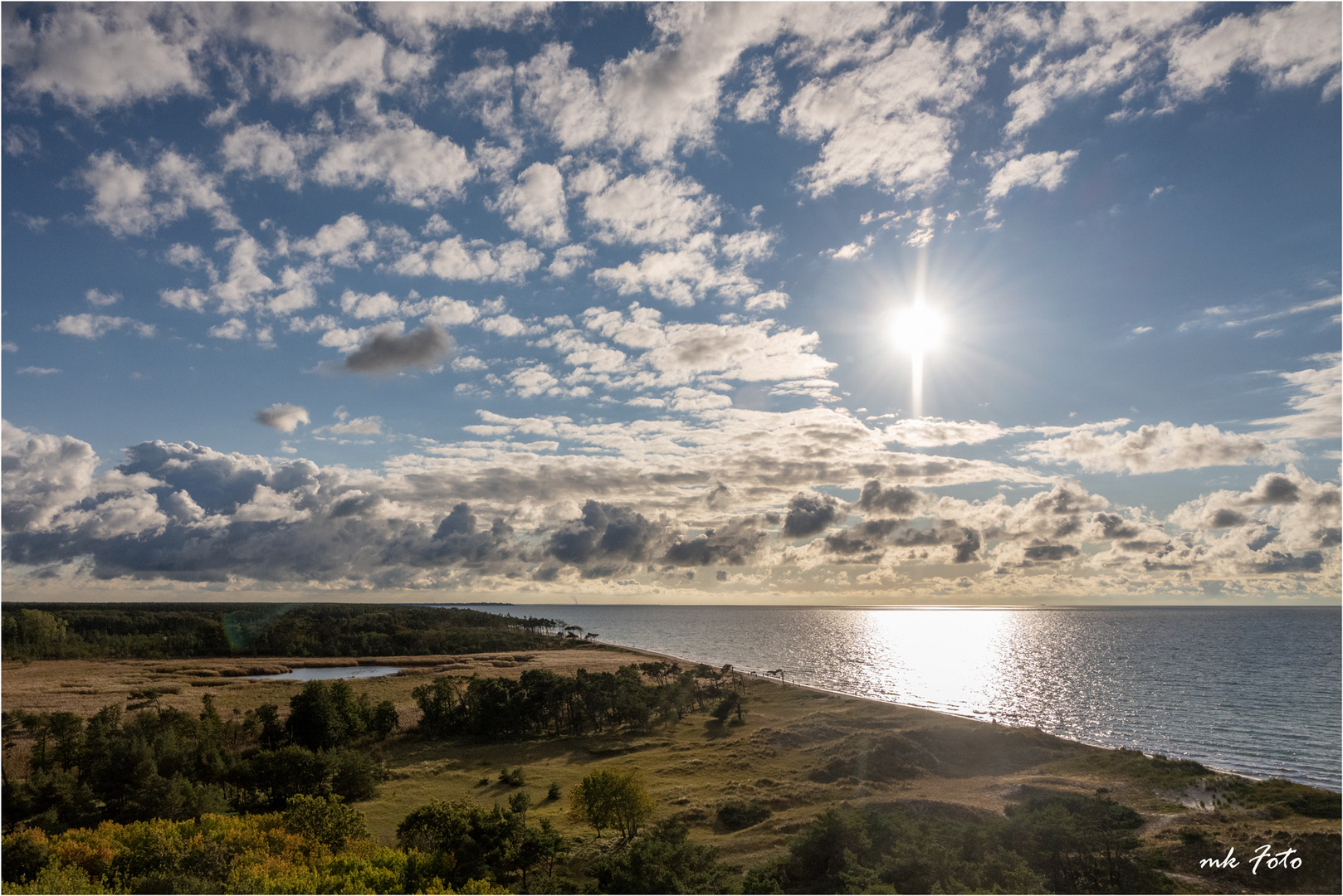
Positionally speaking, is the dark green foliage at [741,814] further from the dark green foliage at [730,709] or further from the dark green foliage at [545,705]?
the dark green foliage at [730,709]

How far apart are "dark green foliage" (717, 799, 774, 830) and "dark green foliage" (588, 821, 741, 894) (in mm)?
19019

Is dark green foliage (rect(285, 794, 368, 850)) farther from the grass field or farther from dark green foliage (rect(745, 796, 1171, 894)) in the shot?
dark green foliage (rect(745, 796, 1171, 894))

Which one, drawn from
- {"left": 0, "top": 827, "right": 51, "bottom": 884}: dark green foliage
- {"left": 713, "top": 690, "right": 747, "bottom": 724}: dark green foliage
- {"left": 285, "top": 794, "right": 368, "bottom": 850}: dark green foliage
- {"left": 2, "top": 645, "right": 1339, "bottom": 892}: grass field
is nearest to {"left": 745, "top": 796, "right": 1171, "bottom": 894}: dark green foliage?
{"left": 2, "top": 645, "right": 1339, "bottom": 892}: grass field

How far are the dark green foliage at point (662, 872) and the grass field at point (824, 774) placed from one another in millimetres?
8654

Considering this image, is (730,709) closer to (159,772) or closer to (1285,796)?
(1285,796)

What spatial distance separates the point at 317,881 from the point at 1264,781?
98.3 metres

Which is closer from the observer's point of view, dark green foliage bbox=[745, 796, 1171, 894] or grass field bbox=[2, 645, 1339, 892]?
dark green foliage bbox=[745, 796, 1171, 894]

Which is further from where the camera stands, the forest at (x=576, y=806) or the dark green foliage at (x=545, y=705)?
the dark green foliage at (x=545, y=705)

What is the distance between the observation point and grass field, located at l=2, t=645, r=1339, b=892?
194 feet

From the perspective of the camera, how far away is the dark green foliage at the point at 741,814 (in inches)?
2484

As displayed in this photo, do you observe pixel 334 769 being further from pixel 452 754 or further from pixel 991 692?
pixel 991 692

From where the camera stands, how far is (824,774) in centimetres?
8094

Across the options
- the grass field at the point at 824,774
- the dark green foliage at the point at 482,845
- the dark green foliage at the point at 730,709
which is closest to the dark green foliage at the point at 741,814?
the grass field at the point at 824,774

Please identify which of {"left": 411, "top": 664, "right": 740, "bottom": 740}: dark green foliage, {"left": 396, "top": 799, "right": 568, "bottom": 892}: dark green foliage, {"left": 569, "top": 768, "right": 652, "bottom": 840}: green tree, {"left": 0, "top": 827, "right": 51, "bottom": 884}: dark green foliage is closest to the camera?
{"left": 0, "top": 827, "right": 51, "bottom": 884}: dark green foliage
